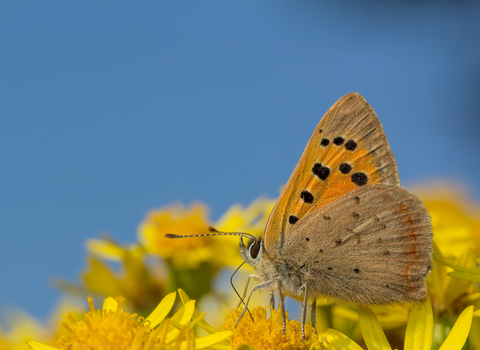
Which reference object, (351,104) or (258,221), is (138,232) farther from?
(351,104)

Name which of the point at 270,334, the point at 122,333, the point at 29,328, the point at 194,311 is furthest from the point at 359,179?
the point at 29,328

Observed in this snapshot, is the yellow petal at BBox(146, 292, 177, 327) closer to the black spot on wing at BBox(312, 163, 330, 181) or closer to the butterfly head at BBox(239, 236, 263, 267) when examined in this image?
the butterfly head at BBox(239, 236, 263, 267)

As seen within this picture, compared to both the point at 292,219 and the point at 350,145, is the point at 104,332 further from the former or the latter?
the point at 350,145

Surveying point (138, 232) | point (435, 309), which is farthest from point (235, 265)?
point (435, 309)

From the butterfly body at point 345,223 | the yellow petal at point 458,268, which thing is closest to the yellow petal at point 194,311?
the butterfly body at point 345,223

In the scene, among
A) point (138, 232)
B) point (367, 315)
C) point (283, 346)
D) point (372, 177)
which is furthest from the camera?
point (138, 232)

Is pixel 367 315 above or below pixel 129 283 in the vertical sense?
below

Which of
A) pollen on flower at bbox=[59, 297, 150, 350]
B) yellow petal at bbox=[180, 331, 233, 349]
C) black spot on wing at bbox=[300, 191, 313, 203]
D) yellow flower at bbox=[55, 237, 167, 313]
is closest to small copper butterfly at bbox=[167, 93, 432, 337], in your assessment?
black spot on wing at bbox=[300, 191, 313, 203]
